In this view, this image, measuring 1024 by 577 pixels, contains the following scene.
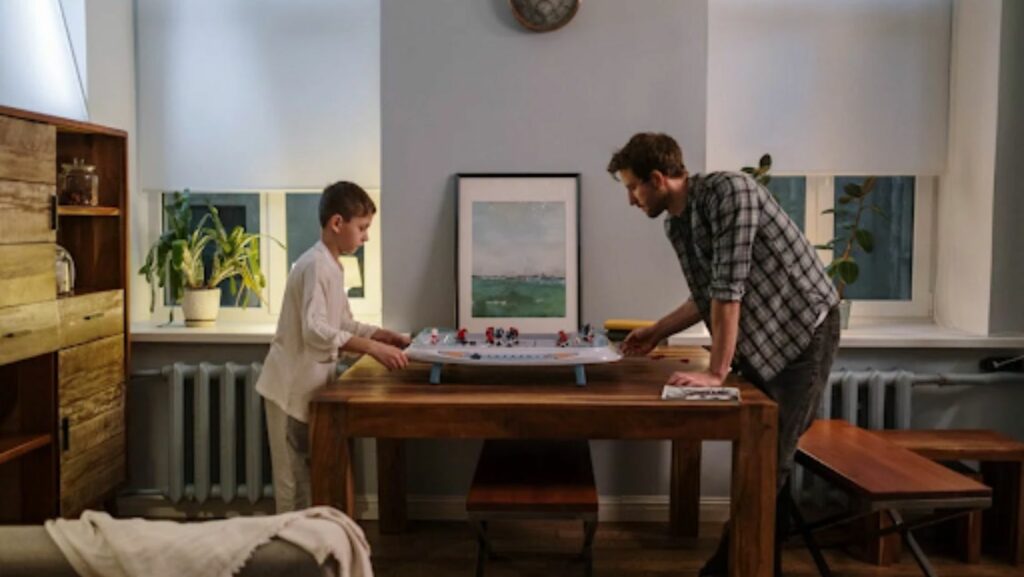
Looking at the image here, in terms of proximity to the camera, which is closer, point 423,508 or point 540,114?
point 540,114

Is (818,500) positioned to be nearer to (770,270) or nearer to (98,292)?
(770,270)

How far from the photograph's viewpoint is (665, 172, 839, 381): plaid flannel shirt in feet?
8.63

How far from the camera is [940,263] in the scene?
3973 mm

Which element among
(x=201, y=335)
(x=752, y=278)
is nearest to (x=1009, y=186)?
(x=752, y=278)

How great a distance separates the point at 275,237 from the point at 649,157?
75.2 inches

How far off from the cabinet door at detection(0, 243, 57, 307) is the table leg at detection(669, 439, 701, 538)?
2.09m

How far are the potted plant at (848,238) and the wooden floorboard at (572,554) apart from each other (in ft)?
2.94

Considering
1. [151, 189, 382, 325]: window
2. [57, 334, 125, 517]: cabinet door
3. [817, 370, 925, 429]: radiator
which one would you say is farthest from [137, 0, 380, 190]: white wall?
[817, 370, 925, 429]: radiator

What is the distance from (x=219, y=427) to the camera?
12.6 feet

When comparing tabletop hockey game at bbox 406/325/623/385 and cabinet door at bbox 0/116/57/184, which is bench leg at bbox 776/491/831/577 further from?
cabinet door at bbox 0/116/57/184

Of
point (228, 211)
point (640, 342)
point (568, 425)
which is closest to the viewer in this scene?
point (568, 425)

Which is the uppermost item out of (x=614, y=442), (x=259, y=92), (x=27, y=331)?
(x=259, y=92)

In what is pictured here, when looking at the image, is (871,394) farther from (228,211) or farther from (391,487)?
(228,211)

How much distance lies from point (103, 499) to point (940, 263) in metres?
3.18
